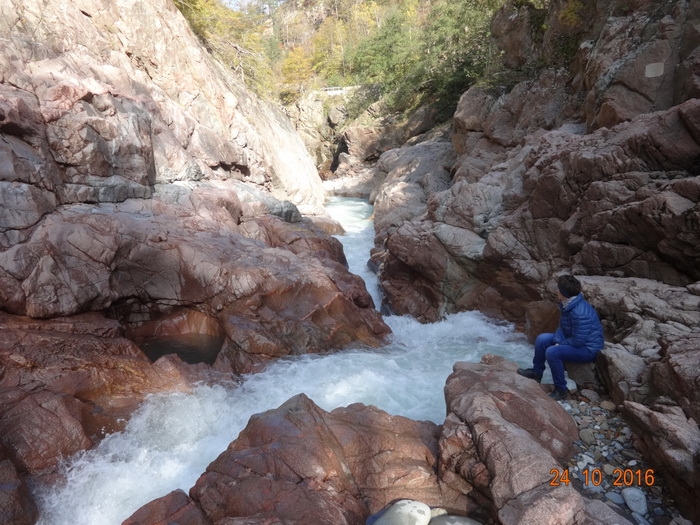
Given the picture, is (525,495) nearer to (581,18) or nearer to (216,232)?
(216,232)

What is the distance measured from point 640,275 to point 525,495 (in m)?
5.00

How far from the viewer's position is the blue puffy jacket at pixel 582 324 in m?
5.07

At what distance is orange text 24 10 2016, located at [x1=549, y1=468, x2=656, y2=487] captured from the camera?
12.2 ft

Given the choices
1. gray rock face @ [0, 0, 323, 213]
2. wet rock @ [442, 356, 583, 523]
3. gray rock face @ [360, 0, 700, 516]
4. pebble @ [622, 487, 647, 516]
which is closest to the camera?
wet rock @ [442, 356, 583, 523]

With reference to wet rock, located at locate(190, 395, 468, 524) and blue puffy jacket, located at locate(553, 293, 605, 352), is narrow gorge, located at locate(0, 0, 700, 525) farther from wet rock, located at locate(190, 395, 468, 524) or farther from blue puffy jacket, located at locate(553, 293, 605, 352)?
blue puffy jacket, located at locate(553, 293, 605, 352)

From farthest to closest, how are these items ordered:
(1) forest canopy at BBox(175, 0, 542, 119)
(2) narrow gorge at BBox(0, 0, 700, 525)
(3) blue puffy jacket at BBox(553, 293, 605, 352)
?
(1) forest canopy at BBox(175, 0, 542, 119) < (3) blue puffy jacket at BBox(553, 293, 605, 352) < (2) narrow gorge at BBox(0, 0, 700, 525)

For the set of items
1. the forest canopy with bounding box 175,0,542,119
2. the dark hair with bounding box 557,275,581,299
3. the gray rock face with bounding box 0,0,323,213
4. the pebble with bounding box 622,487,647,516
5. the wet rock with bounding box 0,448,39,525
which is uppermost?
the forest canopy with bounding box 175,0,542,119

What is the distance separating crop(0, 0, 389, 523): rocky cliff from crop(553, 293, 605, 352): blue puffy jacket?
449 centimetres

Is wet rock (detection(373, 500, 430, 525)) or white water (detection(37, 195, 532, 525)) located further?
white water (detection(37, 195, 532, 525))

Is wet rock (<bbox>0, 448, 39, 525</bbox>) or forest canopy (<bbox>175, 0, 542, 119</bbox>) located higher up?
forest canopy (<bbox>175, 0, 542, 119</bbox>)

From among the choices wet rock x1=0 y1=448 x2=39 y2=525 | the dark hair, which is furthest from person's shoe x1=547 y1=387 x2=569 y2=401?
wet rock x1=0 y1=448 x2=39 y2=525

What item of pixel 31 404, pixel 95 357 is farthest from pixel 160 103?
pixel 31 404

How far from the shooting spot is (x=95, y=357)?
22.0ft

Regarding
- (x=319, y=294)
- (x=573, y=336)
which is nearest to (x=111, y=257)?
(x=319, y=294)
